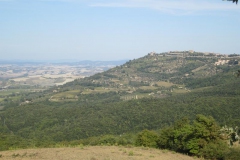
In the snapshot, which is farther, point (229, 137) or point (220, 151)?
point (220, 151)

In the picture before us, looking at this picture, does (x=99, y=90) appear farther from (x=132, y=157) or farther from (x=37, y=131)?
(x=132, y=157)

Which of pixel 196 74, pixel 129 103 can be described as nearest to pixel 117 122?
pixel 129 103

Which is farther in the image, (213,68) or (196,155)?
(213,68)

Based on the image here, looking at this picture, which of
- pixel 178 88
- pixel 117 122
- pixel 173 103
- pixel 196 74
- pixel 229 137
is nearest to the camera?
pixel 229 137

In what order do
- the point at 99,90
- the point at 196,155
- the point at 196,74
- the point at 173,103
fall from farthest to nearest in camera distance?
the point at 196,74 < the point at 99,90 < the point at 173,103 < the point at 196,155

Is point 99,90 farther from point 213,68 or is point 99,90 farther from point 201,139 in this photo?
point 201,139

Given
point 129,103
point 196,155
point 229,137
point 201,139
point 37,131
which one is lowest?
point 37,131

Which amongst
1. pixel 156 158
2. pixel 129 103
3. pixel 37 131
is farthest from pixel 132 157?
pixel 129 103

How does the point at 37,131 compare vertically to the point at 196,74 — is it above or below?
below

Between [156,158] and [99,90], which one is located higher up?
[156,158]
